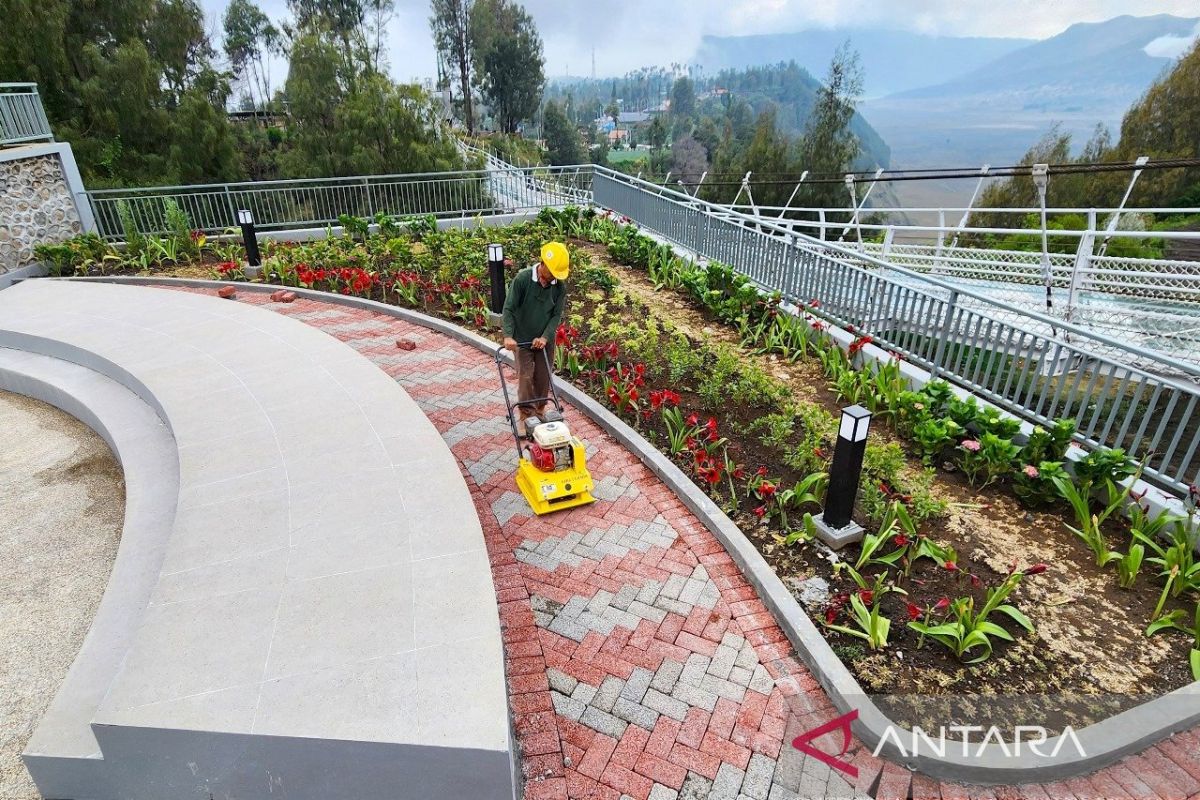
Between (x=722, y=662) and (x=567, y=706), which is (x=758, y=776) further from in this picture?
(x=567, y=706)

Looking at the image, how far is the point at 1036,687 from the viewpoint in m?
3.24

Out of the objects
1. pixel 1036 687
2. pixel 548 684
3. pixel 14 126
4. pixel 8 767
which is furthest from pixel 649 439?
pixel 14 126

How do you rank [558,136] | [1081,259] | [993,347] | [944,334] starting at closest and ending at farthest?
[993,347], [944,334], [1081,259], [558,136]

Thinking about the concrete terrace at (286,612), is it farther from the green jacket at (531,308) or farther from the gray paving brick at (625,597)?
the green jacket at (531,308)

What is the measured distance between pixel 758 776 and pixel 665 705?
542 millimetres

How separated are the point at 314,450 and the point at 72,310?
5.80 m

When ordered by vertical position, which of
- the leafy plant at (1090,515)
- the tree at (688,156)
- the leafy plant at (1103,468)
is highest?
the leafy plant at (1103,468)

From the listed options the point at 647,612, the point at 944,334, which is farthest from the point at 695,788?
the point at 944,334

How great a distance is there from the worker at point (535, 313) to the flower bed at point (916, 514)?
103 centimetres

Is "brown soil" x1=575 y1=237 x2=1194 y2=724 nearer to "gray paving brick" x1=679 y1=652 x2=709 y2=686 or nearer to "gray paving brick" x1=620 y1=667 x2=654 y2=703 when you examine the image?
"gray paving brick" x1=679 y1=652 x2=709 y2=686

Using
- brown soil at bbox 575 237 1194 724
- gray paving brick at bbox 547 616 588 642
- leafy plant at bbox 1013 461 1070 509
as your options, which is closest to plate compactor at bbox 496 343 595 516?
gray paving brick at bbox 547 616 588 642

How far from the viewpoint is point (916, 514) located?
4.48m

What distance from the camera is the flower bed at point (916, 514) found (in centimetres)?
341

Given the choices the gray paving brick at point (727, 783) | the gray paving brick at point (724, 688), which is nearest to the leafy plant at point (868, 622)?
the gray paving brick at point (724, 688)
